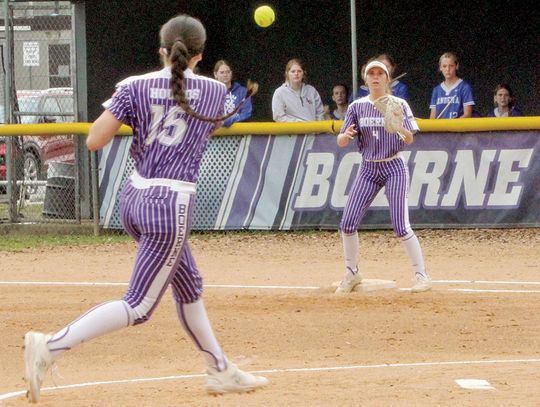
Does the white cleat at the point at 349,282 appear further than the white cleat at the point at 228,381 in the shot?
Yes

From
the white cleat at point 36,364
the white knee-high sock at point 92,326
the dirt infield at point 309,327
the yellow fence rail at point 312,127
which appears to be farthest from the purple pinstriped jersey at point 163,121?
the yellow fence rail at point 312,127

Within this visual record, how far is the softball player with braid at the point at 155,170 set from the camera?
19.2ft

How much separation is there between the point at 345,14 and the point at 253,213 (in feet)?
17.1

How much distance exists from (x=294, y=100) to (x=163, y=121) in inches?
389

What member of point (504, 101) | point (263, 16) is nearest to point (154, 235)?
point (504, 101)

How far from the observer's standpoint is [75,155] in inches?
617

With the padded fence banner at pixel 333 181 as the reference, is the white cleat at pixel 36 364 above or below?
above

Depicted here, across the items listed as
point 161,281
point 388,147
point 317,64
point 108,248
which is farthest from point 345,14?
point 161,281

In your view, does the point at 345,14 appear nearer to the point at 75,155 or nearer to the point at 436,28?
the point at 436,28

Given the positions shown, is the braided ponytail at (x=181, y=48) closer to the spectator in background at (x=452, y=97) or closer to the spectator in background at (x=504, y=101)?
the spectator in background at (x=452, y=97)

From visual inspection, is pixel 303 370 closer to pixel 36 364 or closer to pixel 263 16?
pixel 36 364

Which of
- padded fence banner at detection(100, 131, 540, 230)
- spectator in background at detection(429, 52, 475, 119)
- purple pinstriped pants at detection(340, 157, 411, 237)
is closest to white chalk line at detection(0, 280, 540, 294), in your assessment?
purple pinstriped pants at detection(340, 157, 411, 237)

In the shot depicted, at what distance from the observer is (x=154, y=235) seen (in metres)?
5.88

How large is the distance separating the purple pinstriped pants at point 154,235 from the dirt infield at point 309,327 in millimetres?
679
